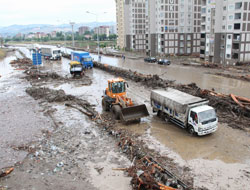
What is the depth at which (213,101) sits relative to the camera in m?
20.1

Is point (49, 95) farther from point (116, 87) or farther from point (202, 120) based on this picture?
point (202, 120)

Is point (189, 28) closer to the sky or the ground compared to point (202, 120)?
closer to the sky

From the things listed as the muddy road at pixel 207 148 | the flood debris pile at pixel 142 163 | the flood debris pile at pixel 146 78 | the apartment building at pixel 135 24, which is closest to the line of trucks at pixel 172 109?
the muddy road at pixel 207 148

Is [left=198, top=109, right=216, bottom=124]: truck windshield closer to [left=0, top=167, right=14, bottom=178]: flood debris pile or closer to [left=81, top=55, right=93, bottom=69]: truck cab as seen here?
[left=0, top=167, right=14, bottom=178]: flood debris pile

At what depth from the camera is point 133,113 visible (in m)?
16.9

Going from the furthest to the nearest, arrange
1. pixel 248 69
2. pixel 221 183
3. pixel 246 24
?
pixel 246 24, pixel 248 69, pixel 221 183

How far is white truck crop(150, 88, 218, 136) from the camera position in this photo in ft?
46.3

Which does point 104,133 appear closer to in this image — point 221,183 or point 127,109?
point 127,109

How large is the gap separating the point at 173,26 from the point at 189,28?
201 inches

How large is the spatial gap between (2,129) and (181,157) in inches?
500

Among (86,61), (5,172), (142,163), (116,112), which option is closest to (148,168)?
(142,163)

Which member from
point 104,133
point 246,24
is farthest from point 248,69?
point 104,133

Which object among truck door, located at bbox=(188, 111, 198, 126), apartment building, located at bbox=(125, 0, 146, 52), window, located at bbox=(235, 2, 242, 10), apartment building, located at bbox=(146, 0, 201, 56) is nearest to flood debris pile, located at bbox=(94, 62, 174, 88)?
truck door, located at bbox=(188, 111, 198, 126)

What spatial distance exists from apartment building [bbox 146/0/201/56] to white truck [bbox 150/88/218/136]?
54087mm
